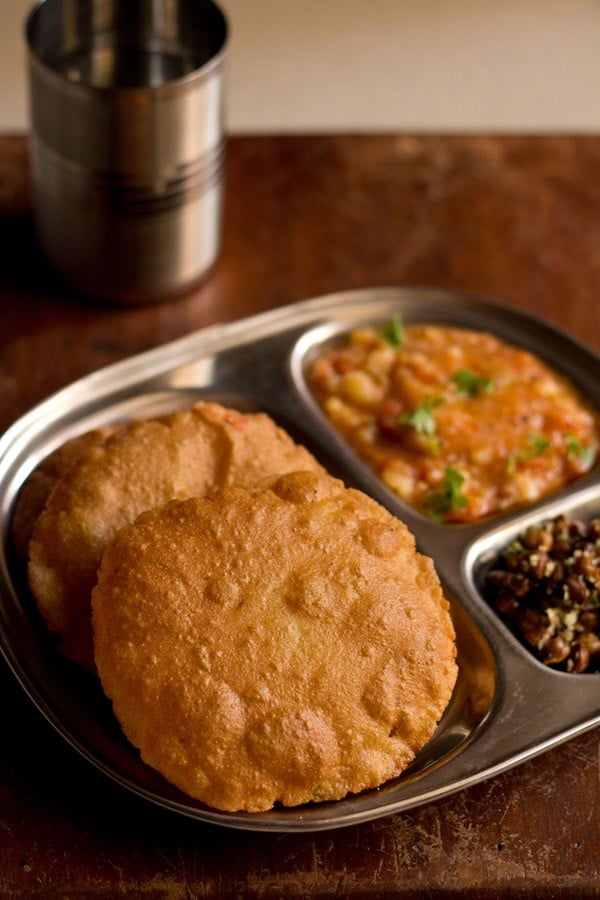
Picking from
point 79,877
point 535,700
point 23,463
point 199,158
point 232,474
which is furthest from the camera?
point 199,158

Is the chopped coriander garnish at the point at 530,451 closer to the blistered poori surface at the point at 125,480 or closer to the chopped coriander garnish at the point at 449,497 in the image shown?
the chopped coriander garnish at the point at 449,497

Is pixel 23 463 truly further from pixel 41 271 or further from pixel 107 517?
pixel 41 271

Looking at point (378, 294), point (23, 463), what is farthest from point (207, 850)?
point (378, 294)

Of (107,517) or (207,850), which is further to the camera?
(107,517)

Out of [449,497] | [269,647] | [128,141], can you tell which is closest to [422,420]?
[449,497]

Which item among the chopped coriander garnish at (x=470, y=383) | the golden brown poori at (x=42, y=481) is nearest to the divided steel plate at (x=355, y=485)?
the golden brown poori at (x=42, y=481)

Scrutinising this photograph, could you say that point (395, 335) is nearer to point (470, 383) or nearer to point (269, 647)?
point (470, 383)

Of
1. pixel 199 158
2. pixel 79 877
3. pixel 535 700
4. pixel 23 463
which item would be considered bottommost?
pixel 79 877
